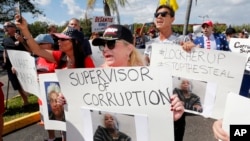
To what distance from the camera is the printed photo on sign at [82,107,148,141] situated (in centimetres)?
187

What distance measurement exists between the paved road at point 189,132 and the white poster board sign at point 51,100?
251cm

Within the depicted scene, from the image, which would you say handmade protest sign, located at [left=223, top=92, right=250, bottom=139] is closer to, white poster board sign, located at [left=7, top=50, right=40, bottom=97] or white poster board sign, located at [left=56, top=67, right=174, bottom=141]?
white poster board sign, located at [left=56, top=67, right=174, bottom=141]

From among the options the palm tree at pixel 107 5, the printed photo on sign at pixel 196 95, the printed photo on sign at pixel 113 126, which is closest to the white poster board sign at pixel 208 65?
the printed photo on sign at pixel 196 95

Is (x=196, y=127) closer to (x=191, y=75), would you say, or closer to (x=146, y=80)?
(x=191, y=75)

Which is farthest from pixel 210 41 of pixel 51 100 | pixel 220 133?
pixel 220 133

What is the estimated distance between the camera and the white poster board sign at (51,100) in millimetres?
2713

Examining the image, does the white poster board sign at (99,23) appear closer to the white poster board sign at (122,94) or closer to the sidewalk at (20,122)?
the sidewalk at (20,122)

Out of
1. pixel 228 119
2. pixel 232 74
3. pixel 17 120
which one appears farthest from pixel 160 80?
pixel 17 120

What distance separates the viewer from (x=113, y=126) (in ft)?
6.33

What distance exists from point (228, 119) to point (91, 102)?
0.86m

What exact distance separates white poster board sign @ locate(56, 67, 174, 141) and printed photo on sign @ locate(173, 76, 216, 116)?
160cm

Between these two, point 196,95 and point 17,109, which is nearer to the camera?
point 196,95

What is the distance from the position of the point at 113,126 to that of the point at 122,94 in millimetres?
197

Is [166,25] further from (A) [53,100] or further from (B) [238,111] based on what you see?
(B) [238,111]
